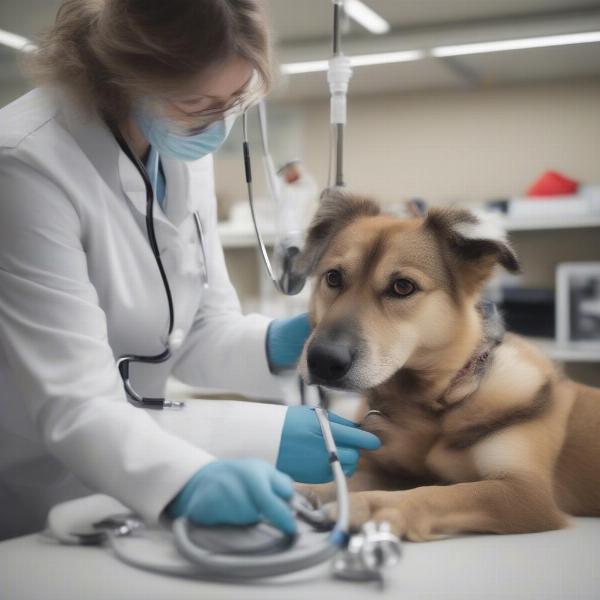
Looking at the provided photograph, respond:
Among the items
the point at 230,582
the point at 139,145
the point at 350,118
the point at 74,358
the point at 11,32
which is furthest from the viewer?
the point at 350,118

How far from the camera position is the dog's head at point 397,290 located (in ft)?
3.32

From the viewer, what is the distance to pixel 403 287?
112 centimetres

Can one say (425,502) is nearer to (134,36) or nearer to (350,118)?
(134,36)

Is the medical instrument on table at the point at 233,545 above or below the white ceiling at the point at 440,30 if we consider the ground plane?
below

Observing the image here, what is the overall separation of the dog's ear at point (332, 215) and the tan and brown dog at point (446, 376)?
0.04 m

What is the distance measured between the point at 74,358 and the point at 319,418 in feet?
1.08

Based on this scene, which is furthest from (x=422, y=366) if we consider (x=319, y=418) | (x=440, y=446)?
(x=319, y=418)

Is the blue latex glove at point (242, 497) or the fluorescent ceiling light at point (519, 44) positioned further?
the fluorescent ceiling light at point (519, 44)

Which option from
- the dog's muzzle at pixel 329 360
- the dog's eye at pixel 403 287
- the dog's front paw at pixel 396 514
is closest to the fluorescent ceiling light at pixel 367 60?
the dog's eye at pixel 403 287

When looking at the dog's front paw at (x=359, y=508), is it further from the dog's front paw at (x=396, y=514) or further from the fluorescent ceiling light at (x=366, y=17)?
the fluorescent ceiling light at (x=366, y=17)

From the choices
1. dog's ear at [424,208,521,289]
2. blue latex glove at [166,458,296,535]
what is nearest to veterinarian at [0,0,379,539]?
blue latex glove at [166,458,296,535]

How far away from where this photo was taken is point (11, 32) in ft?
9.08

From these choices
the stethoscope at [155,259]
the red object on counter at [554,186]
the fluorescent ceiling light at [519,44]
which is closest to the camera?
the stethoscope at [155,259]

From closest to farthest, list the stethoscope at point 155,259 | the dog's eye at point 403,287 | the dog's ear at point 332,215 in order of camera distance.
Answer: the stethoscope at point 155,259 → the dog's eye at point 403,287 → the dog's ear at point 332,215
